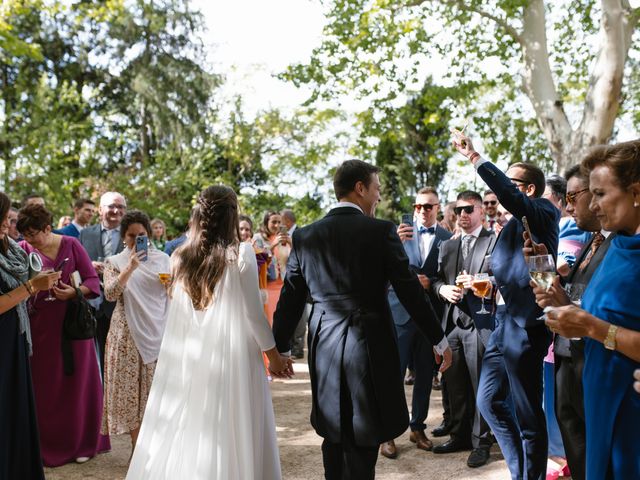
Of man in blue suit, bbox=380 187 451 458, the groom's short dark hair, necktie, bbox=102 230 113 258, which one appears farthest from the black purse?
the groom's short dark hair

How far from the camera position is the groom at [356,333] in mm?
3674

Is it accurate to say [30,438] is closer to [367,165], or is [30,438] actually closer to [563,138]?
[367,165]

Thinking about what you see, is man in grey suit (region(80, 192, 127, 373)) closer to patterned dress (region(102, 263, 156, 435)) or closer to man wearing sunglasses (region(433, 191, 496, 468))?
patterned dress (region(102, 263, 156, 435))

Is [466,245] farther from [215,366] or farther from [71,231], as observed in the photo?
[71,231]

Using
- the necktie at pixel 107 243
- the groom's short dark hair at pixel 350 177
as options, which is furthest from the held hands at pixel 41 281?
the necktie at pixel 107 243

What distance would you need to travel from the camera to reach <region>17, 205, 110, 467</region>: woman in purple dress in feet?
19.1

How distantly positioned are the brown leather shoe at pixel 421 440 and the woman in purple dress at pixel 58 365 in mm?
3145

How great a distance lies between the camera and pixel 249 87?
3300cm

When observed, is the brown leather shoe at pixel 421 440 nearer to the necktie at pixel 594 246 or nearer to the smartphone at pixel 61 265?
the necktie at pixel 594 246

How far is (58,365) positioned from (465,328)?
392cm

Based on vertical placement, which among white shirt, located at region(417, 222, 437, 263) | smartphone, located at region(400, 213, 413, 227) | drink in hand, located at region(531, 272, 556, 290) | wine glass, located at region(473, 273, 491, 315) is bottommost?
wine glass, located at region(473, 273, 491, 315)

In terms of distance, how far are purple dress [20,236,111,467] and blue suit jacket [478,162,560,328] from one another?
152 inches

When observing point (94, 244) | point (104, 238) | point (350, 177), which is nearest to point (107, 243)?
point (104, 238)

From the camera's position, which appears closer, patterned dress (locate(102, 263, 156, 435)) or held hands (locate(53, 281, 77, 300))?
patterned dress (locate(102, 263, 156, 435))
